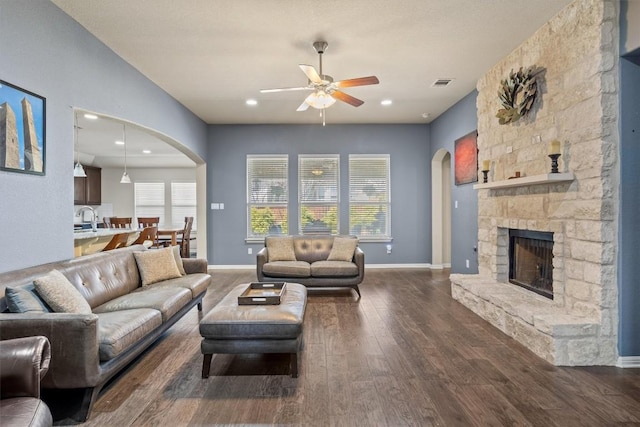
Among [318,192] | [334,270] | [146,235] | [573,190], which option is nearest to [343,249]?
[334,270]

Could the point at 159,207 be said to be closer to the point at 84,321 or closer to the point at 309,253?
the point at 309,253

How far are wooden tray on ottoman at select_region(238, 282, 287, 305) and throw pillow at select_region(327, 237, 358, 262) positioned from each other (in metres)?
1.92

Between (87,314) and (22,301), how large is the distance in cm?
45

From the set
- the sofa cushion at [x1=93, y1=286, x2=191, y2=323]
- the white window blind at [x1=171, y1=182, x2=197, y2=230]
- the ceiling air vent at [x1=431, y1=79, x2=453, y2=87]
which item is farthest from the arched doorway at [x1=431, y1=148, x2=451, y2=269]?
the white window blind at [x1=171, y1=182, x2=197, y2=230]

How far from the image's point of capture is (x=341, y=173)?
7.05 metres

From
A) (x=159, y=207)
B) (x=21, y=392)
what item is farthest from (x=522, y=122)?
(x=159, y=207)

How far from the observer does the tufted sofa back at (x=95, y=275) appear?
235 cm

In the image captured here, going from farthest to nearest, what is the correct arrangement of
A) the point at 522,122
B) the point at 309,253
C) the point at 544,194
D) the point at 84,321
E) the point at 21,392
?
the point at 309,253 → the point at 522,122 → the point at 544,194 → the point at 84,321 → the point at 21,392

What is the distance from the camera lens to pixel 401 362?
2.76 metres

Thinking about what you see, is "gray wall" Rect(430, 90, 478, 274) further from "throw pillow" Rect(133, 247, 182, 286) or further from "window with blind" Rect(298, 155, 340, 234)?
"throw pillow" Rect(133, 247, 182, 286)

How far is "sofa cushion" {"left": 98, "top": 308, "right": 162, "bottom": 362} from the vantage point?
216cm

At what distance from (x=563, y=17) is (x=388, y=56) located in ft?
5.36

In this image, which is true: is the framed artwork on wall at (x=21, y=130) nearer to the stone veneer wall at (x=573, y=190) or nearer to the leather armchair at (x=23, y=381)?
the leather armchair at (x=23, y=381)

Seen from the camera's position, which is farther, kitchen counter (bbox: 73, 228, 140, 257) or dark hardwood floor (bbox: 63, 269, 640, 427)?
kitchen counter (bbox: 73, 228, 140, 257)
